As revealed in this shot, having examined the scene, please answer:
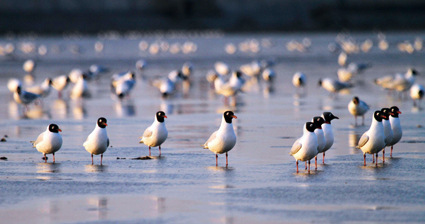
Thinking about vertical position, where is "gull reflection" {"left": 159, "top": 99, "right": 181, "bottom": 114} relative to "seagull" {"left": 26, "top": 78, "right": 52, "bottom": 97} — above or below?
below

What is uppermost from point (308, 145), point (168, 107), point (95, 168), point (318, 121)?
point (168, 107)

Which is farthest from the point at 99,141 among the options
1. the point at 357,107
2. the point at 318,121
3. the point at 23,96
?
the point at 23,96

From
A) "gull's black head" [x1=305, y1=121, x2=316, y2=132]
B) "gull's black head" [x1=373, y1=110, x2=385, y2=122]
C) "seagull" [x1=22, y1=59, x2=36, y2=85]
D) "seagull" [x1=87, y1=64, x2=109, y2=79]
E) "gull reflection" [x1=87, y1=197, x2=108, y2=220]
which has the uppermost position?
"seagull" [x1=22, y1=59, x2=36, y2=85]

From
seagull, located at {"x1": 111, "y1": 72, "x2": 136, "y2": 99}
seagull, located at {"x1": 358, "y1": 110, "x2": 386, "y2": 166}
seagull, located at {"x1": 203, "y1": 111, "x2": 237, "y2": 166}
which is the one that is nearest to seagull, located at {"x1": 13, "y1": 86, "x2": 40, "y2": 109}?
seagull, located at {"x1": 111, "y1": 72, "x2": 136, "y2": 99}

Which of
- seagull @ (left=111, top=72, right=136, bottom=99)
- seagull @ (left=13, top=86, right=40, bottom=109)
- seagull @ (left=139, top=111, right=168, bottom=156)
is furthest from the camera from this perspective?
seagull @ (left=111, top=72, right=136, bottom=99)

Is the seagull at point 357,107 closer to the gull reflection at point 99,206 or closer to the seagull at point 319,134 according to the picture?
the seagull at point 319,134

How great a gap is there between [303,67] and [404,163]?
3372cm

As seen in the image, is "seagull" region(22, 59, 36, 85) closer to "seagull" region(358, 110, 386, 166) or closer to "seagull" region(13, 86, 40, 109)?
"seagull" region(13, 86, 40, 109)

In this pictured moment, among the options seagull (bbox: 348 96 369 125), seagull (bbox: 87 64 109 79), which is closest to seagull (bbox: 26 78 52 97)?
seagull (bbox: 87 64 109 79)

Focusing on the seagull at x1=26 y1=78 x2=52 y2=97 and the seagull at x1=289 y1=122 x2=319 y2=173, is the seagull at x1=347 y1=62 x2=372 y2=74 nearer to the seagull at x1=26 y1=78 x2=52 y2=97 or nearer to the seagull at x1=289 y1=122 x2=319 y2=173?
the seagull at x1=26 y1=78 x2=52 y2=97

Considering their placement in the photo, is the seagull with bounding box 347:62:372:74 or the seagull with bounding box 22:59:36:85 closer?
the seagull with bounding box 347:62:372:74

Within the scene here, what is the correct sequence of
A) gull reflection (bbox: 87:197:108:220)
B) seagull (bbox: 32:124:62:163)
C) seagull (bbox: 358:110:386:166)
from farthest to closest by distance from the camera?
seagull (bbox: 32:124:62:163) → seagull (bbox: 358:110:386:166) → gull reflection (bbox: 87:197:108:220)

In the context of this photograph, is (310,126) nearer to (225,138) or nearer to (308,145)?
(308,145)

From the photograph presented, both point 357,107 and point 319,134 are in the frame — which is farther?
point 357,107
